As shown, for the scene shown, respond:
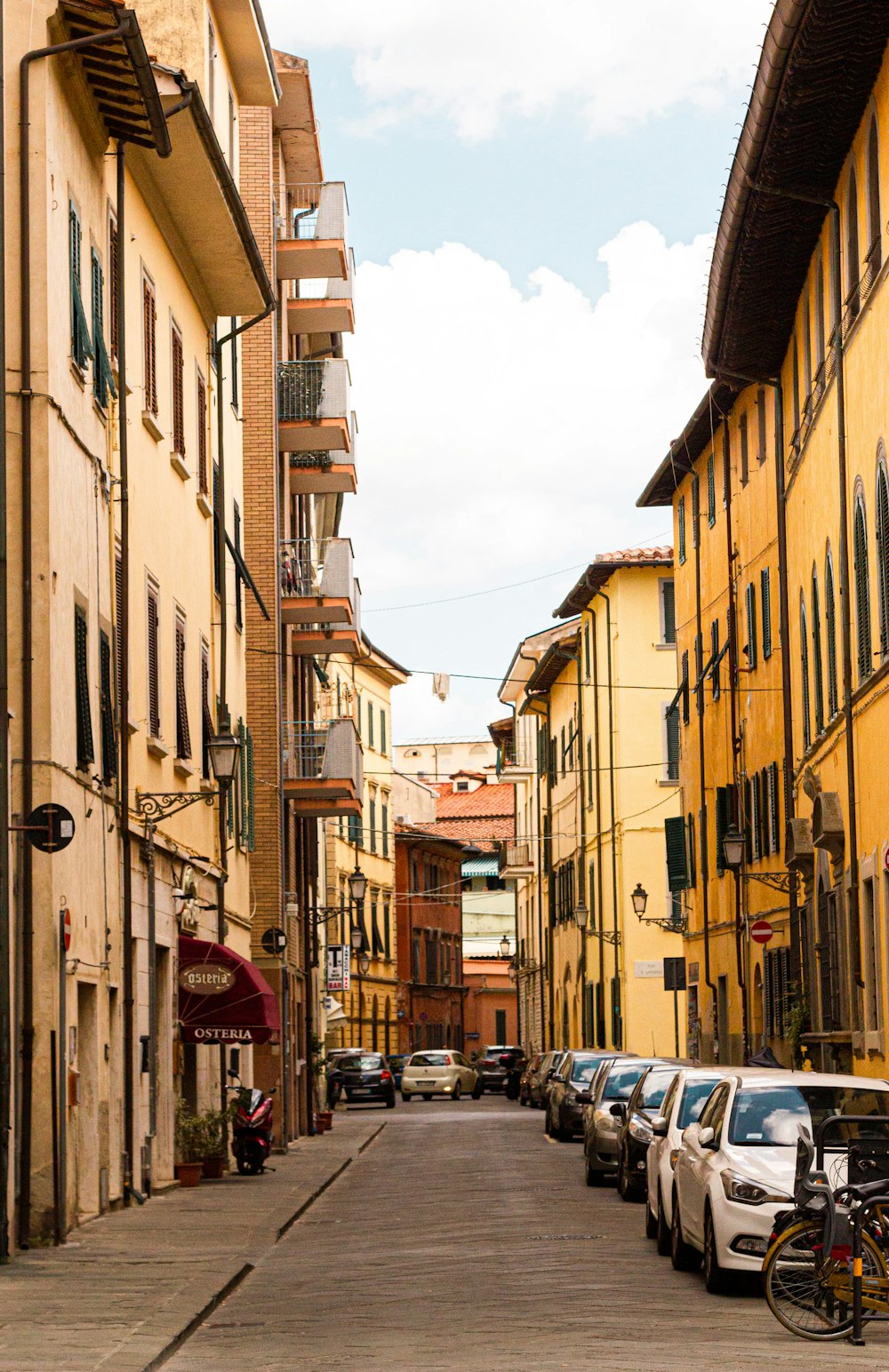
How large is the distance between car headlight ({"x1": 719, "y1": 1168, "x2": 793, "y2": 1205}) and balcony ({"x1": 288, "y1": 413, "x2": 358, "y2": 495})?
29248 mm

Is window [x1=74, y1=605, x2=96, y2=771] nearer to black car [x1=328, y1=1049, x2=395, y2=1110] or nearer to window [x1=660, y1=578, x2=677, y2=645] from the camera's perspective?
window [x1=660, y1=578, x2=677, y2=645]

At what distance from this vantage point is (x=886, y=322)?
21.6 metres

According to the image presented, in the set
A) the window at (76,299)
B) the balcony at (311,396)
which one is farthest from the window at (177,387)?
the balcony at (311,396)

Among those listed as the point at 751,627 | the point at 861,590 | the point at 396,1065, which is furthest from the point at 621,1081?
the point at 396,1065

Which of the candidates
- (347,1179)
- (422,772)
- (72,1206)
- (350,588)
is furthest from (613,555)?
(422,772)

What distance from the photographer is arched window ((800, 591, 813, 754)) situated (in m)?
29.7

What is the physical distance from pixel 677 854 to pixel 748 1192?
31.6m

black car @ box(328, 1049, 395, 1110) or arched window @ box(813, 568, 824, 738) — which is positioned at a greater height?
arched window @ box(813, 568, 824, 738)

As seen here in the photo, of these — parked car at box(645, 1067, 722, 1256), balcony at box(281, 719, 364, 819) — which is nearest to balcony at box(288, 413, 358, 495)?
balcony at box(281, 719, 364, 819)

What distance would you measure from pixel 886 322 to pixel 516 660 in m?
55.2

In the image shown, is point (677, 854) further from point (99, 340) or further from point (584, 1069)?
point (99, 340)

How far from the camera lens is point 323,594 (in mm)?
39438

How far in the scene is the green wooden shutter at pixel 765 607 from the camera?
112 ft

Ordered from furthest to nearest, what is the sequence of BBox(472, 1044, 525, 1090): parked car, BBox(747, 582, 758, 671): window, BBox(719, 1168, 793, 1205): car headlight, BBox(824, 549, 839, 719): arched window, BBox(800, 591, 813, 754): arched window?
1. BBox(472, 1044, 525, 1090): parked car
2. BBox(747, 582, 758, 671): window
3. BBox(800, 591, 813, 754): arched window
4. BBox(824, 549, 839, 719): arched window
5. BBox(719, 1168, 793, 1205): car headlight
